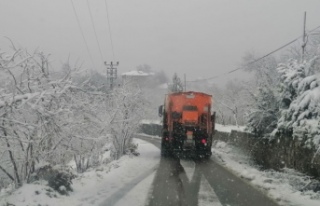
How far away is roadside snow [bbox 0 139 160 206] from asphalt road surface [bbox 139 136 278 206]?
0.48 meters

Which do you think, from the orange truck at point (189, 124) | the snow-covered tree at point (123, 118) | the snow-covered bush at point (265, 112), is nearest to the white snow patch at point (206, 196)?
the snow-covered bush at point (265, 112)

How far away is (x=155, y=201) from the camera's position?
10195mm

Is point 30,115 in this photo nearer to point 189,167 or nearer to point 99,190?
point 99,190

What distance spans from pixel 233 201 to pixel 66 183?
14.2 feet

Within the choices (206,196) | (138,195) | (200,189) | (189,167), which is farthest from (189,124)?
(138,195)

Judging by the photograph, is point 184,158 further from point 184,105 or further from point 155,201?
point 155,201

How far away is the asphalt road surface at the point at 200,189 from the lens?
10.2 metres

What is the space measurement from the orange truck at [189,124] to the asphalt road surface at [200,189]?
3584 mm

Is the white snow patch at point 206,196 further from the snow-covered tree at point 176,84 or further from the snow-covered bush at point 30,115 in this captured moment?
the snow-covered tree at point 176,84

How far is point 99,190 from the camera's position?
37.3ft

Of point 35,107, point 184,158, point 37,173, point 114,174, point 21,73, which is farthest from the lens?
point 184,158

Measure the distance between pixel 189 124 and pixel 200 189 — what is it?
31.5 feet

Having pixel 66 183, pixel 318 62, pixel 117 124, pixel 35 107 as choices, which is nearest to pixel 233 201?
pixel 66 183

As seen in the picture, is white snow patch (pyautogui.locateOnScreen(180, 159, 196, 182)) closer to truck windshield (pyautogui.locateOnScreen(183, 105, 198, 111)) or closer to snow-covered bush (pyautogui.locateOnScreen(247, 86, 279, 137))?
truck windshield (pyautogui.locateOnScreen(183, 105, 198, 111))
